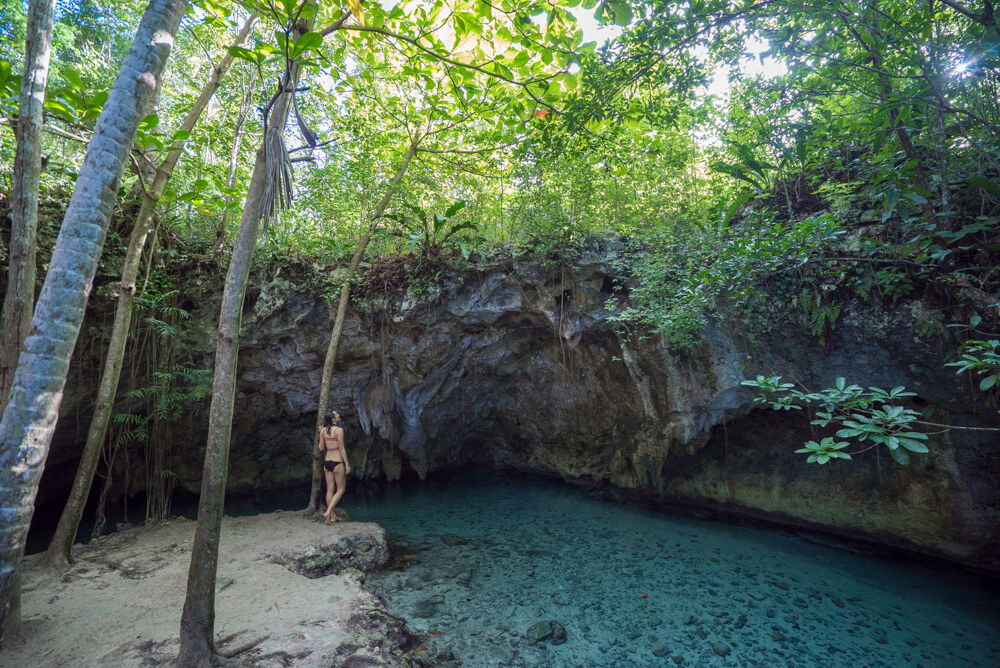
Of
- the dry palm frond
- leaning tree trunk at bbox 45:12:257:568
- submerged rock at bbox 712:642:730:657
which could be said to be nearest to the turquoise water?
submerged rock at bbox 712:642:730:657

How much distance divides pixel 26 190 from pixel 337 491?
4.79 metres

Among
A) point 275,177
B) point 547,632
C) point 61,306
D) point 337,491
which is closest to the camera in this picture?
point 61,306

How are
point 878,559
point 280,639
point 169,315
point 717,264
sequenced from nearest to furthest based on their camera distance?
1. point 280,639
2. point 717,264
3. point 878,559
4. point 169,315

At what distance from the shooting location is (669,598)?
4.82 metres

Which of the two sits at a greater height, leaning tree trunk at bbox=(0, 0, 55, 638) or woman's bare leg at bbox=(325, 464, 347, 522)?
leaning tree trunk at bbox=(0, 0, 55, 638)

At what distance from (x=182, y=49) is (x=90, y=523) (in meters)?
9.08

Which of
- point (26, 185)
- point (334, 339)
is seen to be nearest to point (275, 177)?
point (26, 185)

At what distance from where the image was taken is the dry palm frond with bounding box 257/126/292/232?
3.26 meters

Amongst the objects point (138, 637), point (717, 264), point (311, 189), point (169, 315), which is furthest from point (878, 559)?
point (169, 315)

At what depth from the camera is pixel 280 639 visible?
337 cm

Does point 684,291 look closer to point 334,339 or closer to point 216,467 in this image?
point 216,467

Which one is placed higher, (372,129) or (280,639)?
(372,129)

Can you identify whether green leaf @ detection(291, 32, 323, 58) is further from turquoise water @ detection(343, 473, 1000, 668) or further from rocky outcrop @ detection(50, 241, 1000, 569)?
rocky outcrop @ detection(50, 241, 1000, 569)

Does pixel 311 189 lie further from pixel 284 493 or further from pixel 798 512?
pixel 798 512
